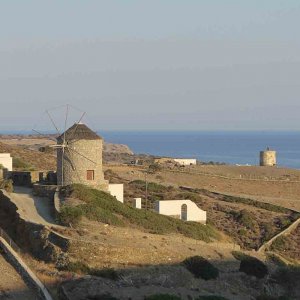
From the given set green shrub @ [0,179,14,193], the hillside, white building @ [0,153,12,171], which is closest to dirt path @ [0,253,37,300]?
the hillside

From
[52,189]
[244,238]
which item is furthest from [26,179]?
[244,238]

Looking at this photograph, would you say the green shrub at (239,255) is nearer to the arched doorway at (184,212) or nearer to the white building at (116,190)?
the arched doorway at (184,212)

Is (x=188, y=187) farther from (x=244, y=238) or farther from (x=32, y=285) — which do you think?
(x=32, y=285)

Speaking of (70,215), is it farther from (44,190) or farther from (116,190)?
(116,190)

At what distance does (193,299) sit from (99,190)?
9.73 metres

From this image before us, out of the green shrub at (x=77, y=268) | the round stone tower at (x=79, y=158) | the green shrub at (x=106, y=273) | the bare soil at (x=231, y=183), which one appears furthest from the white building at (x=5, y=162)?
the green shrub at (x=106, y=273)

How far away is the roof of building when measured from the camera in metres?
31.2

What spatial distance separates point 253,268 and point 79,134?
9130mm

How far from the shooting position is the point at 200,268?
24906mm

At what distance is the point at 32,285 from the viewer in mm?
22125

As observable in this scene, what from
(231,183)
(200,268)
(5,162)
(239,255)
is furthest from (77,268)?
(231,183)

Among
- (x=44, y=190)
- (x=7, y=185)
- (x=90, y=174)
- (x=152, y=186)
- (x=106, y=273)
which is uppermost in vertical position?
(x=90, y=174)

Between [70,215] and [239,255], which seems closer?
[70,215]

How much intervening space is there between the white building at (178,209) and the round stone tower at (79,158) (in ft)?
11.8
